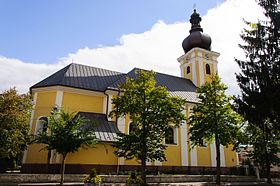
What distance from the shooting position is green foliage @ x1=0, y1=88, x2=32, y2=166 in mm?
15867

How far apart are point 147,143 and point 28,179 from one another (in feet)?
26.3

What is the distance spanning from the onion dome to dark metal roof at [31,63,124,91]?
12235 millimetres

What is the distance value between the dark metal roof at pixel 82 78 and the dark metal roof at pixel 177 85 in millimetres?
1932

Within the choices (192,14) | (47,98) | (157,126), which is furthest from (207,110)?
(192,14)

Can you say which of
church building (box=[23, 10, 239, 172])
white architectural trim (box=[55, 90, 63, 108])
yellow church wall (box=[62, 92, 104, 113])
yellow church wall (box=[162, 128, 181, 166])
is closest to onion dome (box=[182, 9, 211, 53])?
church building (box=[23, 10, 239, 172])

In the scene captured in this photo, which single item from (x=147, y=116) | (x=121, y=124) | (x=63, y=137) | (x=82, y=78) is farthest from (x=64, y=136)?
(x=82, y=78)

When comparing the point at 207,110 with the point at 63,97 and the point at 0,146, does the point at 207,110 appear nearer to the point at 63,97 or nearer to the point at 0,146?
the point at 63,97

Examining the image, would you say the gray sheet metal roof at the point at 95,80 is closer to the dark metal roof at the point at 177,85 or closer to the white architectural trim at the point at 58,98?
the dark metal roof at the point at 177,85

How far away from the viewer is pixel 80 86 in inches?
932

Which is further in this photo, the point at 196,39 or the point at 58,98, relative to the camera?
the point at 196,39

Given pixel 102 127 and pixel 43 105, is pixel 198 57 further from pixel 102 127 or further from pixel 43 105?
pixel 43 105

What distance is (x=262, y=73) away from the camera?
50.1 feet

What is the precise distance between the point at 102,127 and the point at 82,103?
3567 mm

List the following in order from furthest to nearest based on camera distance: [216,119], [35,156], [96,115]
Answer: [96,115]
[35,156]
[216,119]
